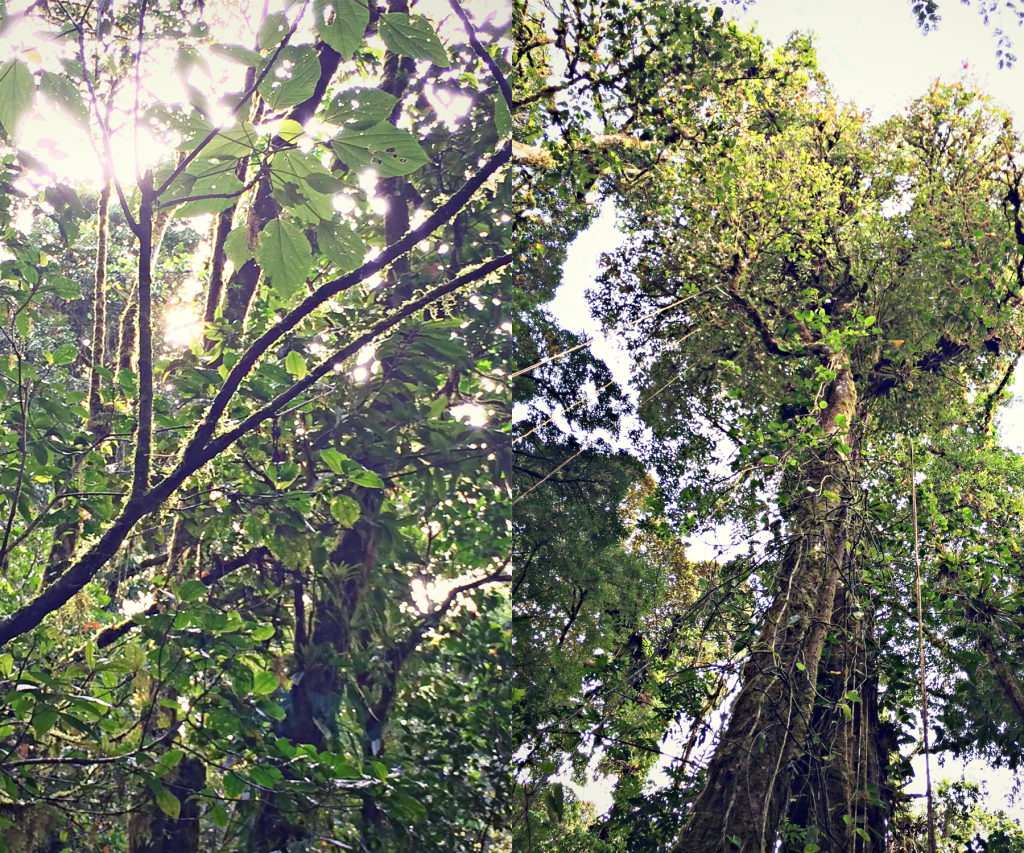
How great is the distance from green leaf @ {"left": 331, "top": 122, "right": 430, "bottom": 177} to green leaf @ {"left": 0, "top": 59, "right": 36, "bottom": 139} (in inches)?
11.4

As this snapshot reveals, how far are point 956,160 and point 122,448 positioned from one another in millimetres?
4282

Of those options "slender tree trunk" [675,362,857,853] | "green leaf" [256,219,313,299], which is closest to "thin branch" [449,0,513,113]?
"green leaf" [256,219,313,299]

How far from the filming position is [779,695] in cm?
184

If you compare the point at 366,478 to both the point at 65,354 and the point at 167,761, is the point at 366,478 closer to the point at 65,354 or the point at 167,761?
the point at 167,761

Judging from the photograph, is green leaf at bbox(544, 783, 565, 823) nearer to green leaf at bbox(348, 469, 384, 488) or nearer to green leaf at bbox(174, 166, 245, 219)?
green leaf at bbox(348, 469, 384, 488)

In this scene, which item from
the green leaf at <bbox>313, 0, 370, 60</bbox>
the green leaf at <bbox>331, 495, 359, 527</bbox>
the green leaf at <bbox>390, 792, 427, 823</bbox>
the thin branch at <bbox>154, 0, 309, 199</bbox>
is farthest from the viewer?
the green leaf at <bbox>331, 495, 359, 527</bbox>

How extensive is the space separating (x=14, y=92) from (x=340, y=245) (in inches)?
15.4

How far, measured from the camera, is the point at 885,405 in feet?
11.9

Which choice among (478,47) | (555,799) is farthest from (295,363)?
(555,799)

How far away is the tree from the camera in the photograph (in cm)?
131

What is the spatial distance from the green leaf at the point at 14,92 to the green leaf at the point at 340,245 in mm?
327

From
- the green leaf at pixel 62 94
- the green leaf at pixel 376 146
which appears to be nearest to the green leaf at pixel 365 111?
the green leaf at pixel 376 146

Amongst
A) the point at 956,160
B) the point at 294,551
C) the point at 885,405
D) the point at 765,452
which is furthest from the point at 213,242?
the point at 956,160

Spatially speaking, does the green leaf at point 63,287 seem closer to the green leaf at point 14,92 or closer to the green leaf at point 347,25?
the green leaf at point 14,92
